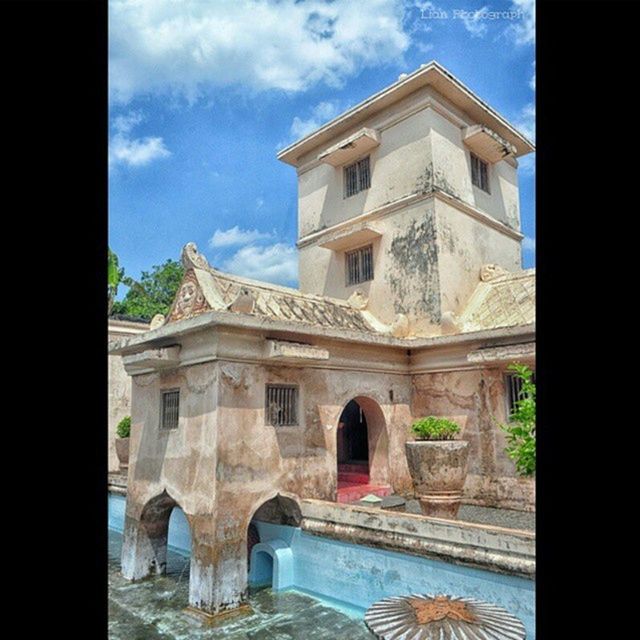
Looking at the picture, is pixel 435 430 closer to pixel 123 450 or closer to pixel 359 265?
pixel 359 265

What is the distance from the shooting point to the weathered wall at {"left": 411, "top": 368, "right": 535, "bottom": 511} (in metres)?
10.8

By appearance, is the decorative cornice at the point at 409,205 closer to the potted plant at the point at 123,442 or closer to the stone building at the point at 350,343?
the stone building at the point at 350,343

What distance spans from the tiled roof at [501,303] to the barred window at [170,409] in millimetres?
6422

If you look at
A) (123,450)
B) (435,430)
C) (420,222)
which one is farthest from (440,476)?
(123,450)

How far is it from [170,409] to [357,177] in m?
8.70

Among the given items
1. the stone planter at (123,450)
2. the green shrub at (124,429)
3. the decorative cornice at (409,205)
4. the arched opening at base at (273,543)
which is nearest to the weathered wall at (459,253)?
the decorative cornice at (409,205)

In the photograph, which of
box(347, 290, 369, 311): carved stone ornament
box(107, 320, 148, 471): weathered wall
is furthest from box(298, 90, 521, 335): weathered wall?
box(107, 320, 148, 471): weathered wall

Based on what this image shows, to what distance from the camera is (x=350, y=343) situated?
11.0 m

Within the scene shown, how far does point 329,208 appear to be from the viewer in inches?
633

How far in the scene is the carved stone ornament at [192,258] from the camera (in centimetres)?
1032
